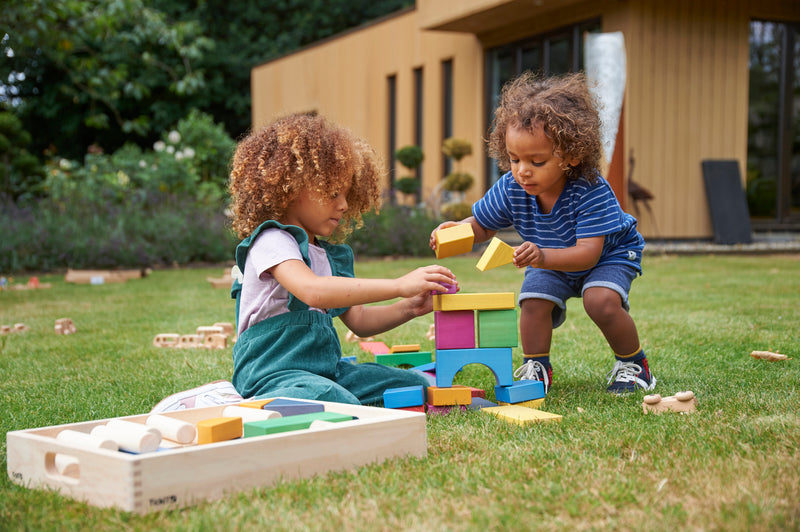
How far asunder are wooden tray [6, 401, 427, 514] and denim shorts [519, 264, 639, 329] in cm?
122

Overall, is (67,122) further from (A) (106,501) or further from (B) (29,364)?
(A) (106,501)

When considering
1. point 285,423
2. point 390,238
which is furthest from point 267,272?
point 390,238

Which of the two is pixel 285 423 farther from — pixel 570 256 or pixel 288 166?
pixel 570 256

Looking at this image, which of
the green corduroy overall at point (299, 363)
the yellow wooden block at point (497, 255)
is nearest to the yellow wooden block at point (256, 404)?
→ the green corduroy overall at point (299, 363)

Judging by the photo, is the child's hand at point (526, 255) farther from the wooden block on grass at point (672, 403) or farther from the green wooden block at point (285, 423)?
the green wooden block at point (285, 423)

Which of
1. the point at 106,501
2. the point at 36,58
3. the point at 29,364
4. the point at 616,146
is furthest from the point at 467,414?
the point at 36,58

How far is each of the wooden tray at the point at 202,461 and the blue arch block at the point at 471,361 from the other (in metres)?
0.60

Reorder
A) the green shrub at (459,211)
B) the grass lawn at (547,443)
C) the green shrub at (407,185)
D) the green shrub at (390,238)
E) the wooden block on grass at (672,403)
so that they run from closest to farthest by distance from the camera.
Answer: the grass lawn at (547,443)
the wooden block on grass at (672,403)
the green shrub at (390,238)
the green shrub at (459,211)
the green shrub at (407,185)

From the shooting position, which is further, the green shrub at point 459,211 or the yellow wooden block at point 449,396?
the green shrub at point 459,211

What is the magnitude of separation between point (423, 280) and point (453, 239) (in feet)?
1.14

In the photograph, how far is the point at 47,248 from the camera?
9289 millimetres

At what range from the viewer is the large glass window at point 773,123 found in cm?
1208

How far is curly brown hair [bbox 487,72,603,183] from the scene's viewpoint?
2846 millimetres

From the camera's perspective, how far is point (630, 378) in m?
3.01
